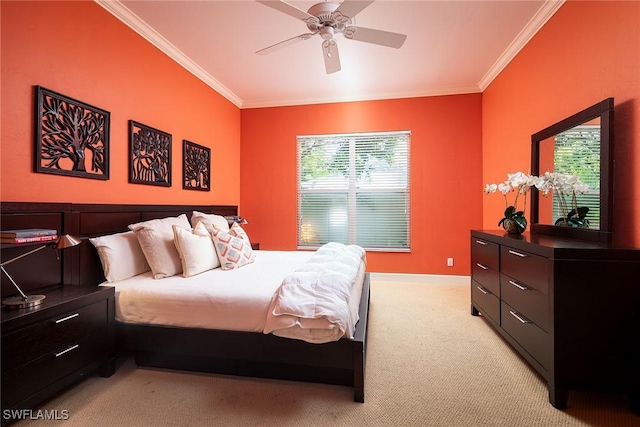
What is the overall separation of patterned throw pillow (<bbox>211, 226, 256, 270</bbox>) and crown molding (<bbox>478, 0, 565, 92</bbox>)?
3270 millimetres

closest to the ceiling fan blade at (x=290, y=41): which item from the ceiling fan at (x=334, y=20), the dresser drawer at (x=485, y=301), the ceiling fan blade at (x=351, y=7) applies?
the ceiling fan at (x=334, y=20)

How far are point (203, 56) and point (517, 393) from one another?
403 centimetres

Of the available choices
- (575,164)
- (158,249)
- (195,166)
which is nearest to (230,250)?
(158,249)

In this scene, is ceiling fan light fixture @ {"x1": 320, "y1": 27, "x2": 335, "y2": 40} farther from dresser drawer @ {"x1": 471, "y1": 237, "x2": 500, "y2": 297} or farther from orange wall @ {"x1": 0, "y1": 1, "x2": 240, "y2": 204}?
dresser drawer @ {"x1": 471, "y1": 237, "x2": 500, "y2": 297}

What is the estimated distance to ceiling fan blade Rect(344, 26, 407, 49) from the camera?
2.08 m

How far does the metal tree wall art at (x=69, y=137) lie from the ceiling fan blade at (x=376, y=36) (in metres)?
2.04

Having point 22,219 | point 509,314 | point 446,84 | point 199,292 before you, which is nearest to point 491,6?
point 446,84

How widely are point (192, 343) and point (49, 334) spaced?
72 centimetres

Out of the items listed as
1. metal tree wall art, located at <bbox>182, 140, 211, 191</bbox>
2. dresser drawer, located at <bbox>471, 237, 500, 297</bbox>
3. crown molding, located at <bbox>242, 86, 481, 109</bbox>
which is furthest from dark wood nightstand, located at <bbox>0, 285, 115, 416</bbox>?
crown molding, located at <bbox>242, 86, 481, 109</bbox>

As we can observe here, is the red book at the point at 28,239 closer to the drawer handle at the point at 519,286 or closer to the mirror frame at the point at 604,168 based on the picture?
the drawer handle at the point at 519,286

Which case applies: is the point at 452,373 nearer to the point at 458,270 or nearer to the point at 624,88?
the point at 624,88

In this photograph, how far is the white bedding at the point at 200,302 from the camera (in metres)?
1.80

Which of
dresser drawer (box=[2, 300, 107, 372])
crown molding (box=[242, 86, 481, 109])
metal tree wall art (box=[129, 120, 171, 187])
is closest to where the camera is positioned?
dresser drawer (box=[2, 300, 107, 372])

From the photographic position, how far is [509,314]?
218 centimetres
